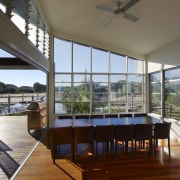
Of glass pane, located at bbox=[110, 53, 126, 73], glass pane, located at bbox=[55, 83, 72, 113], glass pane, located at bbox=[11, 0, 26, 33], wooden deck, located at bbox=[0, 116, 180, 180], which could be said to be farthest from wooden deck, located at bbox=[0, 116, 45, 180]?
glass pane, located at bbox=[110, 53, 126, 73]

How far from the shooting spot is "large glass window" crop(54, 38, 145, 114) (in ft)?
27.1

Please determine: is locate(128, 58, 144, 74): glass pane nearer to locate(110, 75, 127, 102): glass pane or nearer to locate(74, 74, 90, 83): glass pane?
locate(110, 75, 127, 102): glass pane

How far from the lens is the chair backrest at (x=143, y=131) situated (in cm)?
477

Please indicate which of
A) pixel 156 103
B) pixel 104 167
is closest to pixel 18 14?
pixel 104 167

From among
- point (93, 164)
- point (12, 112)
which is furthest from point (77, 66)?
point (93, 164)

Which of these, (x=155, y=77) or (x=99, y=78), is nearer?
(x=155, y=77)

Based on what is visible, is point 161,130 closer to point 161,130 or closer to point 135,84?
point 161,130

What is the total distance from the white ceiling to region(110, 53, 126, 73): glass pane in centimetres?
38

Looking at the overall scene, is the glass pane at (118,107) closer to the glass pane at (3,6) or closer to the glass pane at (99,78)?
the glass pane at (99,78)

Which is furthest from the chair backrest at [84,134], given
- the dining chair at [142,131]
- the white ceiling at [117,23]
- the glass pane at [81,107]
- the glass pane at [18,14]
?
the glass pane at [81,107]

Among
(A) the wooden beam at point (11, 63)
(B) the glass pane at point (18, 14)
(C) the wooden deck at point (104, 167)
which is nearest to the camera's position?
(B) the glass pane at point (18, 14)

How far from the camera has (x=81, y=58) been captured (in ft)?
27.3

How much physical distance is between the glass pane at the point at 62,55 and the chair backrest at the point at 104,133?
4135 mm

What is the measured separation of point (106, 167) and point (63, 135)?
110 cm
